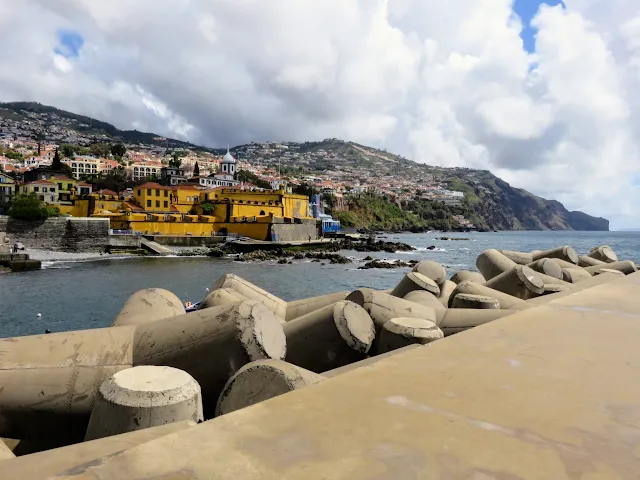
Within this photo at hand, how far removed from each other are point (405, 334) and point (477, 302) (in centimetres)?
226

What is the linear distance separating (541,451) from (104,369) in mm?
3595

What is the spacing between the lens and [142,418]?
2775 millimetres

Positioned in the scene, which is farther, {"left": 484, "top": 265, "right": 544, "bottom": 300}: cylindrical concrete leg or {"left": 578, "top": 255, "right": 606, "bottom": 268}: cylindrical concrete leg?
{"left": 578, "top": 255, "right": 606, "bottom": 268}: cylindrical concrete leg

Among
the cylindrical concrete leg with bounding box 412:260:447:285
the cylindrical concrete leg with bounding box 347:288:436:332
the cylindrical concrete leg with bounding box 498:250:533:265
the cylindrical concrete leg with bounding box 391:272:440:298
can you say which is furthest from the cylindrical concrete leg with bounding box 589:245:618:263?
the cylindrical concrete leg with bounding box 347:288:436:332

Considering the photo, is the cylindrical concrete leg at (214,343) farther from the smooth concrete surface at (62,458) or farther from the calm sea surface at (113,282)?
the calm sea surface at (113,282)

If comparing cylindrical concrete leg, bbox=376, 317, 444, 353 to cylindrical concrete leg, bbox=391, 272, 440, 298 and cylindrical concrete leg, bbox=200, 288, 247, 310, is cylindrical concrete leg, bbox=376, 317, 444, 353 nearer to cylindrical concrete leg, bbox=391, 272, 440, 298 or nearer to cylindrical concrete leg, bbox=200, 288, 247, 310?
cylindrical concrete leg, bbox=200, 288, 247, 310

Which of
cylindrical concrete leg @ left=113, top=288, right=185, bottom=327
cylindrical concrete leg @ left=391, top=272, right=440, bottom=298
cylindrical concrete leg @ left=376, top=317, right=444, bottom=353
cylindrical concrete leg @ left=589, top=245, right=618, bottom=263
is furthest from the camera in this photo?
cylindrical concrete leg @ left=589, top=245, right=618, bottom=263

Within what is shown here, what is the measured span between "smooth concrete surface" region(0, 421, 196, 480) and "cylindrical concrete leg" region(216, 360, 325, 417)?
106 cm

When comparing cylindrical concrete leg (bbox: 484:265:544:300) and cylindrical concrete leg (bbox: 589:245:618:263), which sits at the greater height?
cylindrical concrete leg (bbox: 589:245:618:263)

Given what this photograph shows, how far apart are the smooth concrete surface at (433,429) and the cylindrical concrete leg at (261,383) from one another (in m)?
0.69

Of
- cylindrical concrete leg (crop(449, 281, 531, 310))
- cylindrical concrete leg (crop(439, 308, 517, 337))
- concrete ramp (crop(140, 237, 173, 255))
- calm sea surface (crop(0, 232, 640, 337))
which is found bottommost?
calm sea surface (crop(0, 232, 640, 337))

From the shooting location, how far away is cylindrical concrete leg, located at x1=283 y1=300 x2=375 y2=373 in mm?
4594

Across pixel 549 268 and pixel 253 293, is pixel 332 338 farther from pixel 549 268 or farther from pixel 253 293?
pixel 549 268

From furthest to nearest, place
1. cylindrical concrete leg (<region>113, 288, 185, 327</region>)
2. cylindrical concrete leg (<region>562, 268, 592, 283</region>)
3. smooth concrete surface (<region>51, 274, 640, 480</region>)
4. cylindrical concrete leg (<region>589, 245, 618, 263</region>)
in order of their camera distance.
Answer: cylindrical concrete leg (<region>589, 245, 618, 263</region>)
cylindrical concrete leg (<region>562, 268, 592, 283</region>)
cylindrical concrete leg (<region>113, 288, 185, 327</region>)
smooth concrete surface (<region>51, 274, 640, 480</region>)
